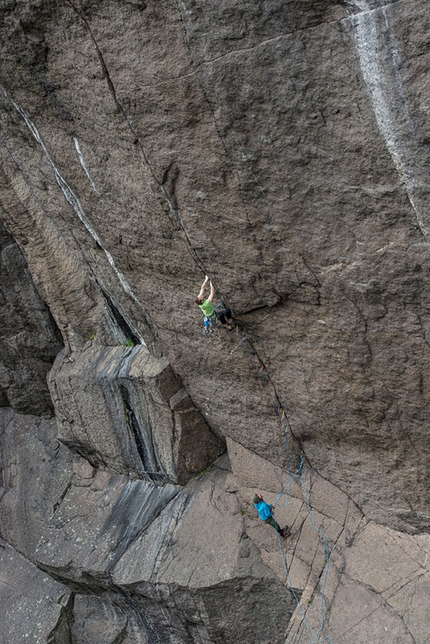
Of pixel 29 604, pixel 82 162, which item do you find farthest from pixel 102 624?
pixel 82 162

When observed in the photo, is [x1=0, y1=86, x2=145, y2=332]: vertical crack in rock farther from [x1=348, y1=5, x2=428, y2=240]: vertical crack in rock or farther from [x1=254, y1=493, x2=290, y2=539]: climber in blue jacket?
[x1=348, y1=5, x2=428, y2=240]: vertical crack in rock

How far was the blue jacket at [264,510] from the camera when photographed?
680cm

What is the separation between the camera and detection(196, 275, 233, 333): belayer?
19.0 ft

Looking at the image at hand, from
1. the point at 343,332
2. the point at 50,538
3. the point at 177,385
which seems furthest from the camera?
the point at 50,538

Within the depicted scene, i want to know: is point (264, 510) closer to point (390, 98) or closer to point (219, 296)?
point (219, 296)

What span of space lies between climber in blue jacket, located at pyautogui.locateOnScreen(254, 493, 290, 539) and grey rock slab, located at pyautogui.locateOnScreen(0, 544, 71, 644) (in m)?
3.92

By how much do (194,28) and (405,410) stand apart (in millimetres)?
3574

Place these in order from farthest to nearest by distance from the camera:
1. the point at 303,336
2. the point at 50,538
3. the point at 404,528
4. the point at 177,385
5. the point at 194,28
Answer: the point at 50,538 < the point at 177,385 < the point at 404,528 < the point at 303,336 < the point at 194,28

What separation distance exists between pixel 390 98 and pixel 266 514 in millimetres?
4525

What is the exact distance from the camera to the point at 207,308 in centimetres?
589

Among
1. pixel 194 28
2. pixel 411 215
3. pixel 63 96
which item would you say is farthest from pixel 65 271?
pixel 411 215

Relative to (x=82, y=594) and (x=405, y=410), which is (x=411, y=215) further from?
(x=82, y=594)

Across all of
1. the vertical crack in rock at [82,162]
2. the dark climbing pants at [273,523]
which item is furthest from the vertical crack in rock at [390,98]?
the dark climbing pants at [273,523]

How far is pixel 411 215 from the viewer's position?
4.48 meters
